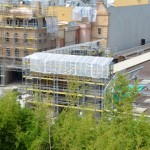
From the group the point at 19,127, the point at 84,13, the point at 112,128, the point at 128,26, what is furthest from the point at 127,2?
the point at 112,128

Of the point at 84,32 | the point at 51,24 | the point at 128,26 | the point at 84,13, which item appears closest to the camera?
the point at 51,24

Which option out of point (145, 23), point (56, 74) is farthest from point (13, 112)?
point (145, 23)

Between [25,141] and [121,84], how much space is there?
3.10 metres

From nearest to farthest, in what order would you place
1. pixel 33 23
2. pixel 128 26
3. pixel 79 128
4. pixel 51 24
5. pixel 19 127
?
pixel 79 128
pixel 19 127
pixel 33 23
pixel 51 24
pixel 128 26

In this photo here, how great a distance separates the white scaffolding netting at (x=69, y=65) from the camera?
1728 cm

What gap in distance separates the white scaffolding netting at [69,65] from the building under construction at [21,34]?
4.29 m

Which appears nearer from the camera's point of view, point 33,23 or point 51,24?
point 33,23

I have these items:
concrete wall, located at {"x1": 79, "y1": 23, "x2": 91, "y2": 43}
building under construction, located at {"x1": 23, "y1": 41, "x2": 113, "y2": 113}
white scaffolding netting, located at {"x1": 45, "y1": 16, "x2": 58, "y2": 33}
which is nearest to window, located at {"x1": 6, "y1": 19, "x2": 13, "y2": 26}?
white scaffolding netting, located at {"x1": 45, "y1": 16, "x2": 58, "y2": 33}

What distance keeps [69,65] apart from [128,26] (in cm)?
1371

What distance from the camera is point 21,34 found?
23.0 meters

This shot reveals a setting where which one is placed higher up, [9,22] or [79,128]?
[9,22]

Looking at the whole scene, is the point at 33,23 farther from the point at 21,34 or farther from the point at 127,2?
the point at 127,2

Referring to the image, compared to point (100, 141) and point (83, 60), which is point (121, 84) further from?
point (83, 60)

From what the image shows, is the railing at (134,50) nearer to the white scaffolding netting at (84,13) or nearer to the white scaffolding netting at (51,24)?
the white scaffolding netting at (84,13)
